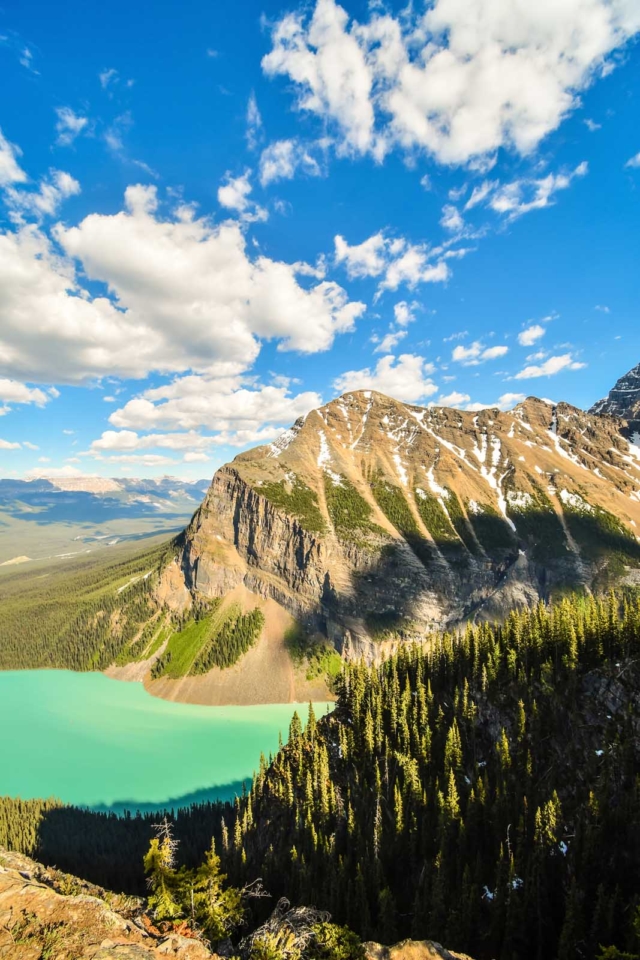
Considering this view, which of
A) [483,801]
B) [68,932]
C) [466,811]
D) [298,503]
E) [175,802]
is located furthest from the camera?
[298,503]

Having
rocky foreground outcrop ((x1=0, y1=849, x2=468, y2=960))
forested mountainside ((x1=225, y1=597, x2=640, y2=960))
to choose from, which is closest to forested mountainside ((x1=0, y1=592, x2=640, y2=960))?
forested mountainside ((x1=225, y1=597, x2=640, y2=960))

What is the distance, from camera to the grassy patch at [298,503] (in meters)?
185

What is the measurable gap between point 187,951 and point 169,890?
1076cm

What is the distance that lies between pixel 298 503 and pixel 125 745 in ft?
354

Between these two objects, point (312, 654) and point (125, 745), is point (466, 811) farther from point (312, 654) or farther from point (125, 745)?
point (312, 654)

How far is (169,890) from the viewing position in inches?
916

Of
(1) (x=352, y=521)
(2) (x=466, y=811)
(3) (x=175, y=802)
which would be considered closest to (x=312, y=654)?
(1) (x=352, y=521)

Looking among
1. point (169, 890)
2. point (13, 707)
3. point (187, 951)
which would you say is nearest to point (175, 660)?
point (13, 707)

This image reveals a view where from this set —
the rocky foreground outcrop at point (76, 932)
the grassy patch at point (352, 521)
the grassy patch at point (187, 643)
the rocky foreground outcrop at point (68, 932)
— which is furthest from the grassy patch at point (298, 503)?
the rocky foreground outcrop at point (68, 932)

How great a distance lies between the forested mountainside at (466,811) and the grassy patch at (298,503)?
105891mm

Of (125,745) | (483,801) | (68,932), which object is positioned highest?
(68,932)

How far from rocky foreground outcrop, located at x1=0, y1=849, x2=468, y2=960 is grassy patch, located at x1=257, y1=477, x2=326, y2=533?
6458 inches

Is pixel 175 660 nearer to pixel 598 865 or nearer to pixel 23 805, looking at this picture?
pixel 23 805

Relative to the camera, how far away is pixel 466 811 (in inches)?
1967
